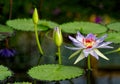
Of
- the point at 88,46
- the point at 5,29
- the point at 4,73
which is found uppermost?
the point at 5,29

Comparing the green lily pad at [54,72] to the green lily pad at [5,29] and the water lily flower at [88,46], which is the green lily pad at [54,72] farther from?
the green lily pad at [5,29]

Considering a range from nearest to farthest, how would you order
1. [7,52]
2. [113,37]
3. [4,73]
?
[4,73] → [7,52] → [113,37]

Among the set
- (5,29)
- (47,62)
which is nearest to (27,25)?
(5,29)

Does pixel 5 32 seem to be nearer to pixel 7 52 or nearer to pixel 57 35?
pixel 7 52

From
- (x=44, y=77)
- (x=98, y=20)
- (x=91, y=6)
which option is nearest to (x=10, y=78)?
(x=44, y=77)

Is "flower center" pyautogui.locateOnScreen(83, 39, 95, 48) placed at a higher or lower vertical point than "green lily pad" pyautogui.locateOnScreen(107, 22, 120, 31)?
lower

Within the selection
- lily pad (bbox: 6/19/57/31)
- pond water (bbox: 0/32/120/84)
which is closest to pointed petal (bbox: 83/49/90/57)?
pond water (bbox: 0/32/120/84)

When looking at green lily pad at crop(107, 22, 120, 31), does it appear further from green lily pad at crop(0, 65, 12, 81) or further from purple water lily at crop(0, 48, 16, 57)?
green lily pad at crop(0, 65, 12, 81)

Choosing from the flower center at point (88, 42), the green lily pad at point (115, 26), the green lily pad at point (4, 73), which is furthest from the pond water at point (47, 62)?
the green lily pad at point (115, 26)
